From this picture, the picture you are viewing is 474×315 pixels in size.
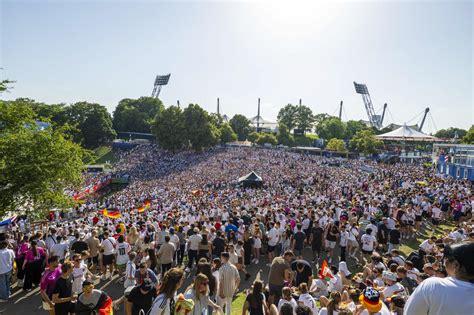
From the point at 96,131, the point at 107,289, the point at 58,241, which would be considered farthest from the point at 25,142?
the point at 96,131

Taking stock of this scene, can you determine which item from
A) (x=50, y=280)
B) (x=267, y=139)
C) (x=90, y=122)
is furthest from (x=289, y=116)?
(x=50, y=280)

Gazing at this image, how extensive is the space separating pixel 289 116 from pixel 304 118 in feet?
15.8

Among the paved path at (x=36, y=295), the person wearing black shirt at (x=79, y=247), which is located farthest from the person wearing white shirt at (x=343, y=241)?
the person wearing black shirt at (x=79, y=247)

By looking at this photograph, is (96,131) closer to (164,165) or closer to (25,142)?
(164,165)

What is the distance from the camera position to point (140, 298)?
444 cm

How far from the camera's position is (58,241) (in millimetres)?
9367

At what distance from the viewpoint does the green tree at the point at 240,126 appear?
3241 inches

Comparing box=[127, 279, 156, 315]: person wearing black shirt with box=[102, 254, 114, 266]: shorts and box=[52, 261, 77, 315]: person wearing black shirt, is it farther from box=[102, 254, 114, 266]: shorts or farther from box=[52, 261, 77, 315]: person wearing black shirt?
box=[102, 254, 114, 266]: shorts

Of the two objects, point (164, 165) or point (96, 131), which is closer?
point (164, 165)

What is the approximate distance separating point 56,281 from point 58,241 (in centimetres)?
508

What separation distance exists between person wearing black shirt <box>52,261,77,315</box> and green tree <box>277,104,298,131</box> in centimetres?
8855

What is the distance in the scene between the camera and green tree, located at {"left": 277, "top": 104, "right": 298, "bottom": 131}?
91250 millimetres

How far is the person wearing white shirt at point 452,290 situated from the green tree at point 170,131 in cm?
Answer: 4999

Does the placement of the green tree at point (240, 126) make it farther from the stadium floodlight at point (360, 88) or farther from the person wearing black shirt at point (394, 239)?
the person wearing black shirt at point (394, 239)
